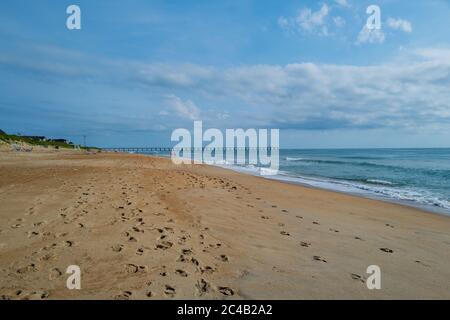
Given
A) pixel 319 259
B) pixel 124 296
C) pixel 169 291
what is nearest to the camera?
pixel 124 296

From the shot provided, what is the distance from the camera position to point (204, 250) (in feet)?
16.2

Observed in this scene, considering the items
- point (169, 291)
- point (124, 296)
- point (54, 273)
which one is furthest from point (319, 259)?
point (54, 273)

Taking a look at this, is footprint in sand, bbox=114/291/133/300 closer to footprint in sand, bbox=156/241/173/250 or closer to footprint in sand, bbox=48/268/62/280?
footprint in sand, bbox=48/268/62/280

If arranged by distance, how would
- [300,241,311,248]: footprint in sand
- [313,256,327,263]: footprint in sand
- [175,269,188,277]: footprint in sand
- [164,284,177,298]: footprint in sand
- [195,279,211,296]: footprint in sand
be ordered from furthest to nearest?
[300,241,311,248]: footprint in sand → [313,256,327,263]: footprint in sand → [175,269,188,277]: footprint in sand → [195,279,211,296]: footprint in sand → [164,284,177,298]: footprint in sand

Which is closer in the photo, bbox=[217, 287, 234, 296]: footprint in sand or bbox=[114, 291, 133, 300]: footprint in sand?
bbox=[114, 291, 133, 300]: footprint in sand

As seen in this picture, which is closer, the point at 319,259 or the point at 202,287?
the point at 202,287

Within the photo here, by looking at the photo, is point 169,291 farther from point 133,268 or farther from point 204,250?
point 204,250

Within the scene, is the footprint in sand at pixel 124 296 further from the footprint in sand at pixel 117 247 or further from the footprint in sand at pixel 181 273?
the footprint in sand at pixel 117 247

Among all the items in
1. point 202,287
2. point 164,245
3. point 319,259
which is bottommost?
point 319,259

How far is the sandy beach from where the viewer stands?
12.2 feet

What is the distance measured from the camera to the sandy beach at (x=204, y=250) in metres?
3.72

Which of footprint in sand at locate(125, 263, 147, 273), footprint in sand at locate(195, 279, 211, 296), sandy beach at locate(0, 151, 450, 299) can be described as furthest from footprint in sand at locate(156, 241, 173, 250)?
footprint in sand at locate(195, 279, 211, 296)

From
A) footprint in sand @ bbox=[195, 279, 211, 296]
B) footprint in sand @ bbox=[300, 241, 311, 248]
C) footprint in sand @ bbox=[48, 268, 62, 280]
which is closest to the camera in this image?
footprint in sand @ bbox=[195, 279, 211, 296]
